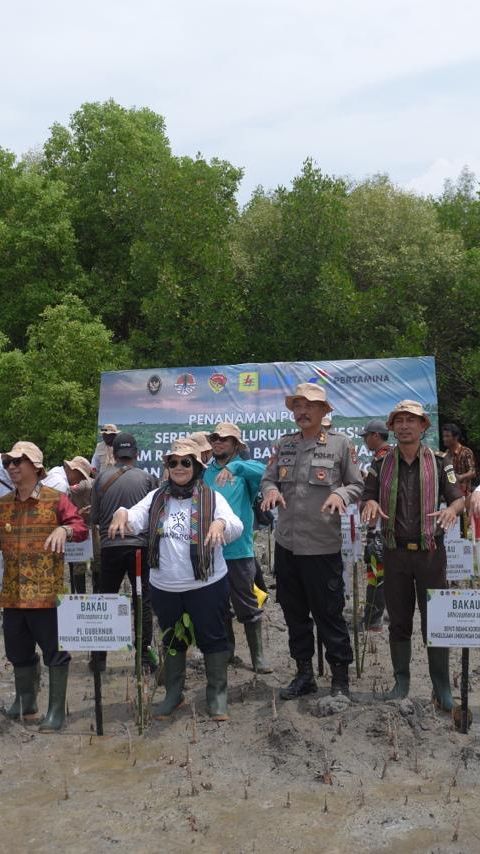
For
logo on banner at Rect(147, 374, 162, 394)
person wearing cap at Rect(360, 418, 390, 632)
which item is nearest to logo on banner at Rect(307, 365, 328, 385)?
logo on banner at Rect(147, 374, 162, 394)

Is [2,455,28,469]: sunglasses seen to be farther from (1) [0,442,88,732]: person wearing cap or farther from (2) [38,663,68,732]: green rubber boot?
(2) [38,663,68,732]: green rubber boot

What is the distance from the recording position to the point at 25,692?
215 inches

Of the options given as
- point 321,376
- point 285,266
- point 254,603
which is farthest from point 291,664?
point 285,266

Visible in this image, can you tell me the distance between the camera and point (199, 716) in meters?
5.33

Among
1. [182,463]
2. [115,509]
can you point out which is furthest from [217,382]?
[182,463]

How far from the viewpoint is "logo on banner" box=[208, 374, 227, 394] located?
12.1m

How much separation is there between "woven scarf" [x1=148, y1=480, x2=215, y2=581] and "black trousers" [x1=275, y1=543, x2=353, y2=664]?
633 mm

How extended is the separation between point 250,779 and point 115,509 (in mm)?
2431

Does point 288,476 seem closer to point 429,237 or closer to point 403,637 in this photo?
point 403,637

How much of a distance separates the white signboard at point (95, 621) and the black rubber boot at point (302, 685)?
121cm

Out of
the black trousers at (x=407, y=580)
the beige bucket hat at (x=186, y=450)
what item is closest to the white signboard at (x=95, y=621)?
the beige bucket hat at (x=186, y=450)

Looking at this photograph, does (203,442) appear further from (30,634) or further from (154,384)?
(154,384)

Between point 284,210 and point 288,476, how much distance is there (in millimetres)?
12582

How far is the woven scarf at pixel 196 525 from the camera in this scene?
5.04 meters
